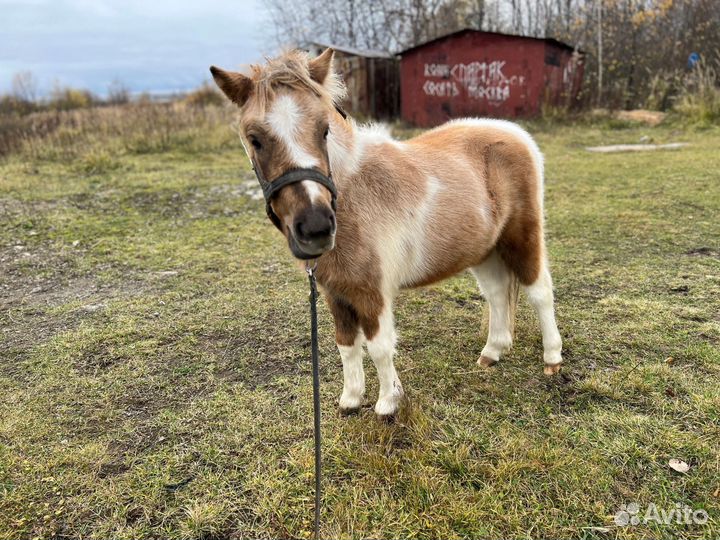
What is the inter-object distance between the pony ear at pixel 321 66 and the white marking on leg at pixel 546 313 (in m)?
1.82

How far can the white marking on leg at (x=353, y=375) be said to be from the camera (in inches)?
107

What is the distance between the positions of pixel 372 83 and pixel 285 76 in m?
13.7

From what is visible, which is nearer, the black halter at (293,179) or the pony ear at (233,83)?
the black halter at (293,179)

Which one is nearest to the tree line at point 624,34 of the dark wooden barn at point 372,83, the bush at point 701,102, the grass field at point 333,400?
the bush at point 701,102

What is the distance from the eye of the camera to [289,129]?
1.91 metres

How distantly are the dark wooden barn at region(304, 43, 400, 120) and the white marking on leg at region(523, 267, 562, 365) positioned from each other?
12598mm

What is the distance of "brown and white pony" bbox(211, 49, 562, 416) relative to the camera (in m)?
1.93

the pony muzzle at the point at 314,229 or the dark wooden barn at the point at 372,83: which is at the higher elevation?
the dark wooden barn at the point at 372,83

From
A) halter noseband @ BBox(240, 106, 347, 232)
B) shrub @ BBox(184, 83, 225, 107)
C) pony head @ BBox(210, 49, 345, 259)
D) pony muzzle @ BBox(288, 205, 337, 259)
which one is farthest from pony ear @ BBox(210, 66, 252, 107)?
shrub @ BBox(184, 83, 225, 107)

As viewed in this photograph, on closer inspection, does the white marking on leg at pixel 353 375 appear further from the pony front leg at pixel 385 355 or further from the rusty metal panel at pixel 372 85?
the rusty metal panel at pixel 372 85

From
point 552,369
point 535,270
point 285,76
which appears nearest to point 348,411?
point 552,369

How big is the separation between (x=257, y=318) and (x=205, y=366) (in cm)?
73

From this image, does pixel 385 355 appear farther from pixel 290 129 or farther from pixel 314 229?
pixel 290 129

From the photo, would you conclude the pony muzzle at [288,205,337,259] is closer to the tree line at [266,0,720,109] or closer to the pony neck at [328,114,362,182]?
the pony neck at [328,114,362,182]
